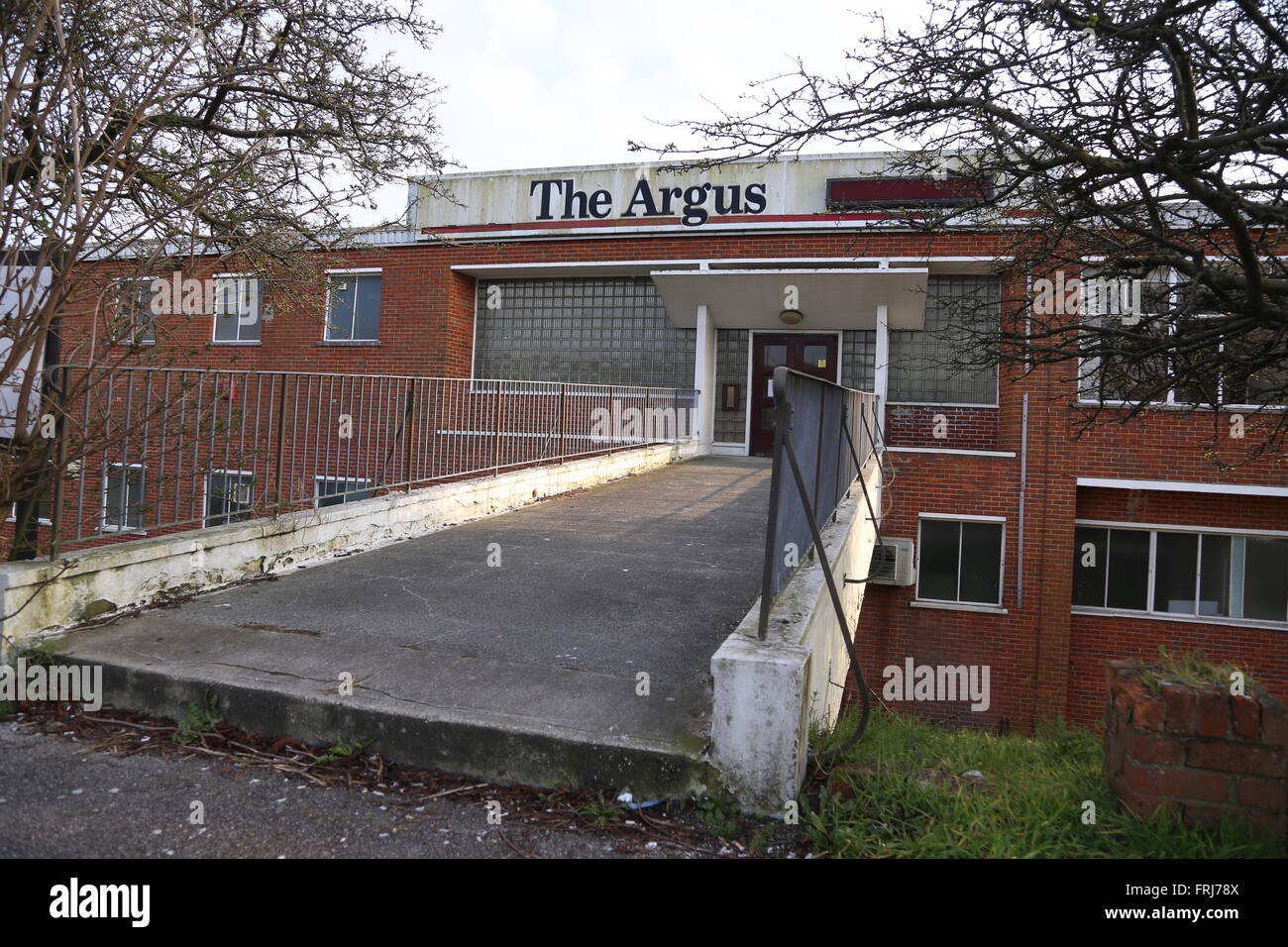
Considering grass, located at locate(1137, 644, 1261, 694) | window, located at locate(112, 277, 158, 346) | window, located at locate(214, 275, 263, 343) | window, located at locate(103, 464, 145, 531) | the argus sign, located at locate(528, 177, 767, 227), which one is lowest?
grass, located at locate(1137, 644, 1261, 694)

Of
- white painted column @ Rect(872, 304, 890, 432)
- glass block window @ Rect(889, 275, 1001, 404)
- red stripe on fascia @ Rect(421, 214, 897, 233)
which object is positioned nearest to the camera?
white painted column @ Rect(872, 304, 890, 432)

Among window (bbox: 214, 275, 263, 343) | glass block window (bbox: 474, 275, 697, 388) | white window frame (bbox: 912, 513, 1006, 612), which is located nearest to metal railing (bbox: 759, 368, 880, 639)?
white window frame (bbox: 912, 513, 1006, 612)

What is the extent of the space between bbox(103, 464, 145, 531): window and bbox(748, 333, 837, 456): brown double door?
12.8m

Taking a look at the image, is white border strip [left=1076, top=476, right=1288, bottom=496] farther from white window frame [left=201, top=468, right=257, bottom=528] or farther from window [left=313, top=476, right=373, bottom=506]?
white window frame [left=201, top=468, right=257, bottom=528]

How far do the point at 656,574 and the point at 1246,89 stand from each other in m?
4.73

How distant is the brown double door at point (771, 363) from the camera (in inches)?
657

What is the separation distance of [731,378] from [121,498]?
13.0 metres

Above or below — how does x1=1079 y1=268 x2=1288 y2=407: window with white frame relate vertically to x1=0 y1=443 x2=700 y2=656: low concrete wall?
above

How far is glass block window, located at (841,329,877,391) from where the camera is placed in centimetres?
1631

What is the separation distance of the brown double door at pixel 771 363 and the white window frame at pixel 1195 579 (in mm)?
5567

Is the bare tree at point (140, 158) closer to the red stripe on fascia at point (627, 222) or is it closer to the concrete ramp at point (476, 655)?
the concrete ramp at point (476, 655)

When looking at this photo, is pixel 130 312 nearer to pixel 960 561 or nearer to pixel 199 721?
pixel 199 721

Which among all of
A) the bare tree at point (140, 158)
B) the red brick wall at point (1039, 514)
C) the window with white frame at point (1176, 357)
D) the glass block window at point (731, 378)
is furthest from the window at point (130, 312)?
the glass block window at point (731, 378)
